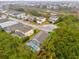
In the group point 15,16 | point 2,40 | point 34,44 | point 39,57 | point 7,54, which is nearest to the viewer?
point 7,54

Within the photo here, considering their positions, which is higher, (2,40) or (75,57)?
(2,40)

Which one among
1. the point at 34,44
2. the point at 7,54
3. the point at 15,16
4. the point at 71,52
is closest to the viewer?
the point at 7,54

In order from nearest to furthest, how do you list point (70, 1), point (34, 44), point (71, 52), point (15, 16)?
point (71, 52)
point (34, 44)
point (15, 16)
point (70, 1)

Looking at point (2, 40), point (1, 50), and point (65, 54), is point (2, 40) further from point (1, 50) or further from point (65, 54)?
point (65, 54)

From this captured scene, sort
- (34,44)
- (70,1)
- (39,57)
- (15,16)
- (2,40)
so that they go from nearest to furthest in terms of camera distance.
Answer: (39,57) → (2,40) → (34,44) → (15,16) → (70,1)

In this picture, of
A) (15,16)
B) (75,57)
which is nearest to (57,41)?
(75,57)

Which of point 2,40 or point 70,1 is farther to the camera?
point 70,1

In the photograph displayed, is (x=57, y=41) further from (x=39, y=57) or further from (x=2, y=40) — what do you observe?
(x=2, y=40)

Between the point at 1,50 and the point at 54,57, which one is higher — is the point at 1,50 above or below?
above

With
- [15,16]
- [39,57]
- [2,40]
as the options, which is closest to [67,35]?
[39,57]
